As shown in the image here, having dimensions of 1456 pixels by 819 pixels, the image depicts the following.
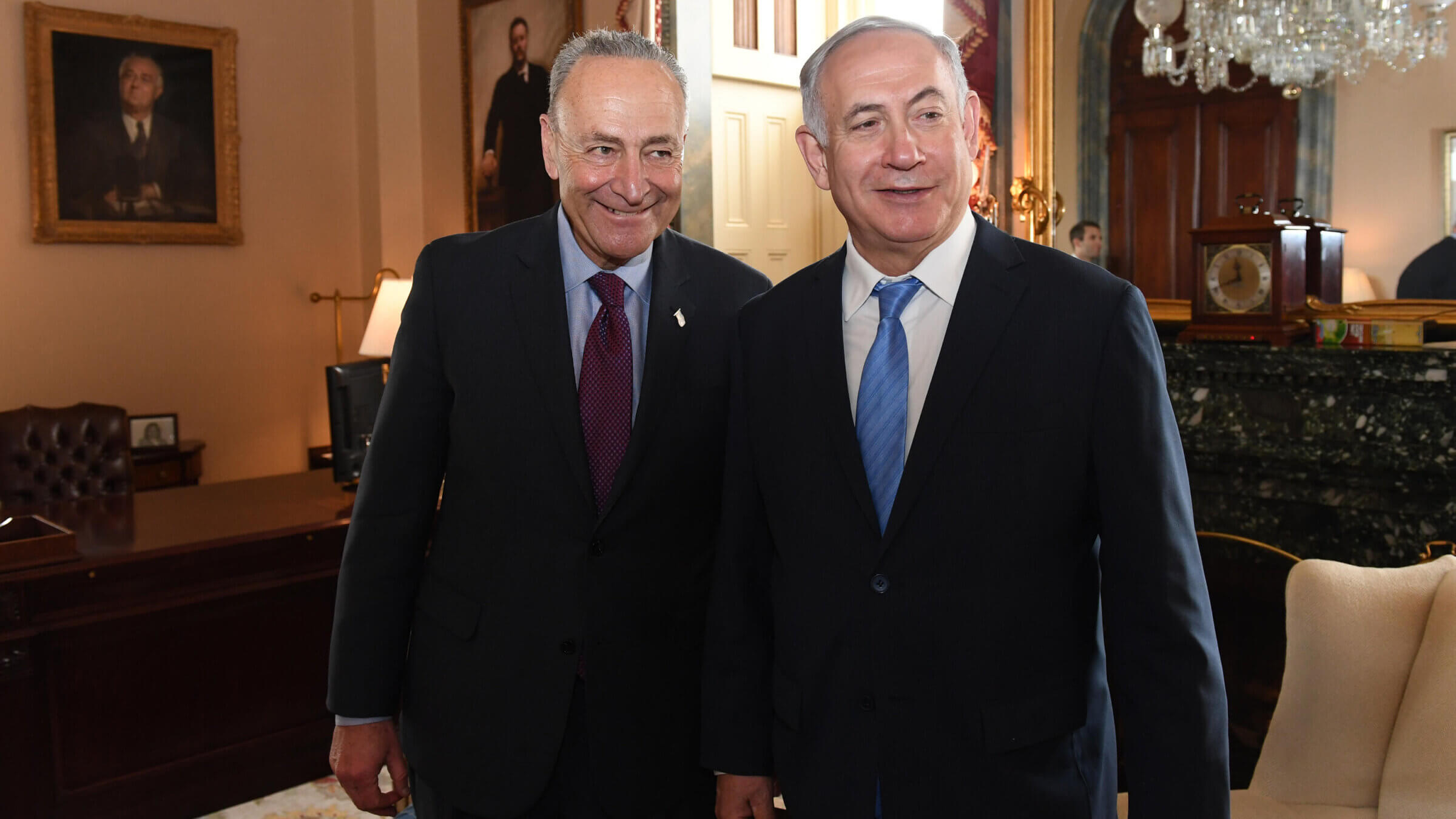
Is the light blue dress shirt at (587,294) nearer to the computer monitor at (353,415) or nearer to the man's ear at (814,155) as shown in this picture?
the man's ear at (814,155)

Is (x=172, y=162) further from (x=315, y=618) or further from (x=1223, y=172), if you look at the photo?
→ (x=1223, y=172)

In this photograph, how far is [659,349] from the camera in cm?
174

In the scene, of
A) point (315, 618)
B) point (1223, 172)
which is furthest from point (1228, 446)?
point (315, 618)

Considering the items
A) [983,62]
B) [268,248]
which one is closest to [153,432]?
[268,248]

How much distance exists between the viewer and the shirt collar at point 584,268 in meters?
1.79

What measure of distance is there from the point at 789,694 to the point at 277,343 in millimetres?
6455

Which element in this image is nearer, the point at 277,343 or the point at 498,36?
the point at 498,36

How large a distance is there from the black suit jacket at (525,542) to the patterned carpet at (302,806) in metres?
2.01

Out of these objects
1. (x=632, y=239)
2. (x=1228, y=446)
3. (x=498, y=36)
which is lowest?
(x=1228, y=446)

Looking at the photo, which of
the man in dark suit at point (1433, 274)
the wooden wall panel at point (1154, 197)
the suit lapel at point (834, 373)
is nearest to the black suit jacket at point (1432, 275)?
the man in dark suit at point (1433, 274)

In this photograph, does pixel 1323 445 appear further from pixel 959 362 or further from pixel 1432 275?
pixel 959 362

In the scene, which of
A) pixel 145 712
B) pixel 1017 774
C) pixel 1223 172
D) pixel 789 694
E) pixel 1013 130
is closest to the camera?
pixel 1017 774

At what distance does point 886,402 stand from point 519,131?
478 cm

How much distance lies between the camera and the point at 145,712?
335 centimetres
